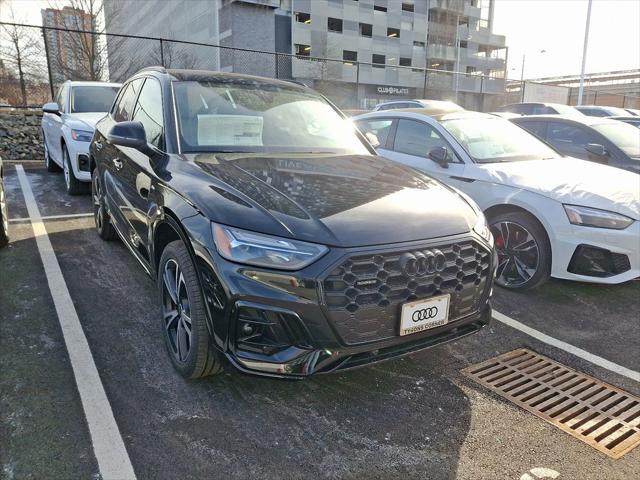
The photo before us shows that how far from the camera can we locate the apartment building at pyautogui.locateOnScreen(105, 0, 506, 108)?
37.7m

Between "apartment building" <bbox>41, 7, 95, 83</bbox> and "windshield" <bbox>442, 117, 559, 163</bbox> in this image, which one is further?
"apartment building" <bbox>41, 7, 95, 83</bbox>

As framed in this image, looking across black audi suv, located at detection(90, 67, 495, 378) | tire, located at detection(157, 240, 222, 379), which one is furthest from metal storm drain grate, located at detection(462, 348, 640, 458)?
tire, located at detection(157, 240, 222, 379)

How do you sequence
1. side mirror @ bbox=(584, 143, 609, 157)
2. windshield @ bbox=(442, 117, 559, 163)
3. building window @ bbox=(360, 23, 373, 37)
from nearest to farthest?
windshield @ bbox=(442, 117, 559, 163), side mirror @ bbox=(584, 143, 609, 157), building window @ bbox=(360, 23, 373, 37)

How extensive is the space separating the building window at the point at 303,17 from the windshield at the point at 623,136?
39508 mm

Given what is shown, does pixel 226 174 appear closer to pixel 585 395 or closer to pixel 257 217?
pixel 257 217

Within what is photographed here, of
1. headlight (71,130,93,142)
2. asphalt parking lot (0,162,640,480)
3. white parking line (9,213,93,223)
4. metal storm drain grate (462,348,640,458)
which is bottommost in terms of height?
metal storm drain grate (462,348,640,458)

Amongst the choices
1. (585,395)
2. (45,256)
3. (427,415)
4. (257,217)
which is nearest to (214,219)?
(257,217)

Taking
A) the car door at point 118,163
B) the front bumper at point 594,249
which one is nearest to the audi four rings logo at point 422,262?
the front bumper at point 594,249

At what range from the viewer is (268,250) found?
2.18 m

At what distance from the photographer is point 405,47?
161ft

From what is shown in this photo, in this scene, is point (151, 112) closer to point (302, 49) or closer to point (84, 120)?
point (84, 120)

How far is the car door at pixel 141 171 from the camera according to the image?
3.17m

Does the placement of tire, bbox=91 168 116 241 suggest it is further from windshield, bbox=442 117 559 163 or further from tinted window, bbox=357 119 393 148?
windshield, bbox=442 117 559 163

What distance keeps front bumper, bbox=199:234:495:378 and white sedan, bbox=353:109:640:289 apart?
2.26 meters
